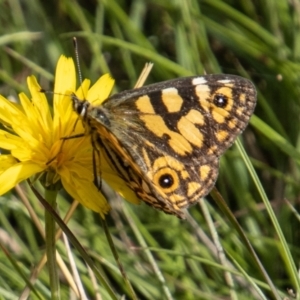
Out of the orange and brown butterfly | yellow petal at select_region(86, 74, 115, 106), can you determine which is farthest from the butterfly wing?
yellow petal at select_region(86, 74, 115, 106)

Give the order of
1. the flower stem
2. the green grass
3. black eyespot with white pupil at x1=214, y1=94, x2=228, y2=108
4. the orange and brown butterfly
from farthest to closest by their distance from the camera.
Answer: the green grass → black eyespot with white pupil at x1=214, y1=94, x2=228, y2=108 → the orange and brown butterfly → the flower stem

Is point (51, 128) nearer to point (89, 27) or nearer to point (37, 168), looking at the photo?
point (37, 168)

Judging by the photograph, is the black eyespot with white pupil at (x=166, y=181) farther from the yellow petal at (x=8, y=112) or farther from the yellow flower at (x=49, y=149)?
the yellow petal at (x=8, y=112)

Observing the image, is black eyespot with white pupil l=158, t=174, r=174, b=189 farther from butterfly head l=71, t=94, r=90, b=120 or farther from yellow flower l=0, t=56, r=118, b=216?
butterfly head l=71, t=94, r=90, b=120

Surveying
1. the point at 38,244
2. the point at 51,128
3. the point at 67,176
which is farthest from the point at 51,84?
the point at 67,176

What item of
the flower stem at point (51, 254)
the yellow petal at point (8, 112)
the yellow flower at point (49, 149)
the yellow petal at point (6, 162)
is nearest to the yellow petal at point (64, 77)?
the yellow flower at point (49, 149)

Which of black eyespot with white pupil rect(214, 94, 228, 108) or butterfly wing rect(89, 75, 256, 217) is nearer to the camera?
butterfly wing rect(89, 75, 256, 217)

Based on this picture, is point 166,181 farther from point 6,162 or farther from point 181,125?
point 6,162
